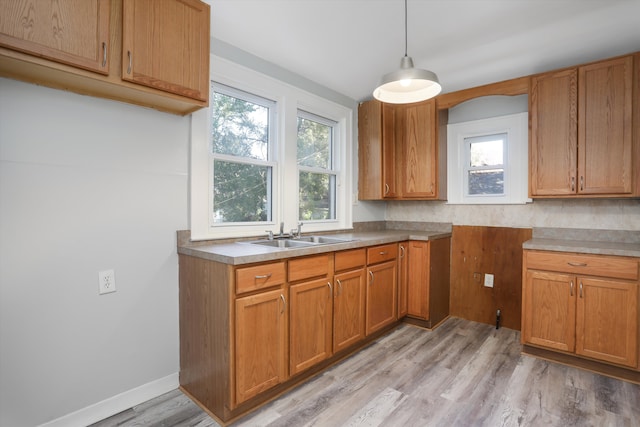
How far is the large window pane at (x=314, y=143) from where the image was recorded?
310 centimetres

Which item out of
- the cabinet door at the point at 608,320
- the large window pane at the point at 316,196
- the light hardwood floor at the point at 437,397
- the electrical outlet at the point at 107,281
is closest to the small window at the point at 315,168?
the large window pane at the point at 316,196

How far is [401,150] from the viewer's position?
3525 mm

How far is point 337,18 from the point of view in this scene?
2.09 m

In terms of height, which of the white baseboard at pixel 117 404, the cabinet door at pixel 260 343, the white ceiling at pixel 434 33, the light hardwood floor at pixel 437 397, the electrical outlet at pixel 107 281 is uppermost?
the white ceiling at pixel 434 33

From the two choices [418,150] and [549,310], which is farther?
[418,150]

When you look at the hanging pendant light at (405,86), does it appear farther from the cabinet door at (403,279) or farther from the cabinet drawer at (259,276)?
the cabinet door at (403,279)

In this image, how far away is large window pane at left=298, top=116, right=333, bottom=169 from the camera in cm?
310

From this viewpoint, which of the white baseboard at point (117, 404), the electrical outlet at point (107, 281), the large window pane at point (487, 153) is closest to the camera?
the white baseboard at point (117, 404)

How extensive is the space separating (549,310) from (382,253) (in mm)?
1325

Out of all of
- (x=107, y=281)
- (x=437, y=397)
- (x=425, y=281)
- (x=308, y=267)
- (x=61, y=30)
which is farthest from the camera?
(x=425, y=281)

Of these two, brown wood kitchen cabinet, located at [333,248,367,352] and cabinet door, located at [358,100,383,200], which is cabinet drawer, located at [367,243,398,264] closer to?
brown wood kitchen cabinet, located at [333,248,367,352]

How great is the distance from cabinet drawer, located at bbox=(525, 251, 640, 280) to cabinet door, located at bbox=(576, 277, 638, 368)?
0.19 feet

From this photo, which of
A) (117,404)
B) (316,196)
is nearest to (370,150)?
(316,196)

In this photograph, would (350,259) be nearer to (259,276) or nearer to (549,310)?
(259,276)
